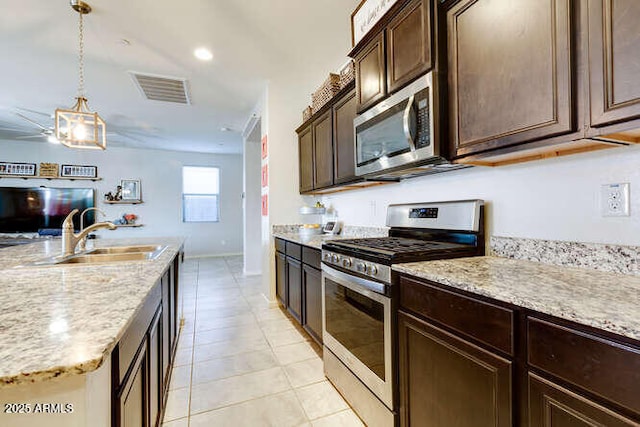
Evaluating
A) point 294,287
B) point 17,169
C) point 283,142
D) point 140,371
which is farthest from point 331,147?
point 17,169

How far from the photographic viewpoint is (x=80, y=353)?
571 mm

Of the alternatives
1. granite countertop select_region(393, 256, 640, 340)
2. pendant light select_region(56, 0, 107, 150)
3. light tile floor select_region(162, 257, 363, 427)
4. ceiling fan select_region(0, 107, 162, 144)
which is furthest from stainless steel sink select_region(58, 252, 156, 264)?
ceiling fan select_region(0, 107, 162, 144)

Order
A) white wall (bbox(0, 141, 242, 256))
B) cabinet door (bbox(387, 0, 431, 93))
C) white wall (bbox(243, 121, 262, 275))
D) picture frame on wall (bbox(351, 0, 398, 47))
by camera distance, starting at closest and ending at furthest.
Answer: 1. cabinet door (bbox(387, 0, 431, 93))
2. picture frame on wall (bbox(351, 0, 398, 47))
3. white wall (bbox(243, 121, 262, 275))
4. white wall (bbox(0, 141, 242, 256))

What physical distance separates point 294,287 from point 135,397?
190 cm

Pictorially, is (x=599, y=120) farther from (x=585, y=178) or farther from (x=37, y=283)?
(x=37, y=283)

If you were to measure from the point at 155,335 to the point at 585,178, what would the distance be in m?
2.04

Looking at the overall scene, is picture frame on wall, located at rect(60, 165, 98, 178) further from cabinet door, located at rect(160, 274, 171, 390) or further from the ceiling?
cabinet door, located at rect(160, 274, 171, 390)

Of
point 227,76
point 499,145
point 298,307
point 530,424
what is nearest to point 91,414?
point 530,424

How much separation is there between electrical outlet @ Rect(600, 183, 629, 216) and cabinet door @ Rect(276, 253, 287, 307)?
2.51 meters

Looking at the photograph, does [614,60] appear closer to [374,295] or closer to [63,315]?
[374,295]

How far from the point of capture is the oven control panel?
1391mm

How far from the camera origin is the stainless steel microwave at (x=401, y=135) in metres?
1.51

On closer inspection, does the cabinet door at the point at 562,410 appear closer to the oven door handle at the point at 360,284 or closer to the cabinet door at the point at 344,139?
the oven door handle at the point at 360,284

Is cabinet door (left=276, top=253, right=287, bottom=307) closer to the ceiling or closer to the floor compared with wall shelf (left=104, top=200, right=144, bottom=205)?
closer to the floor
